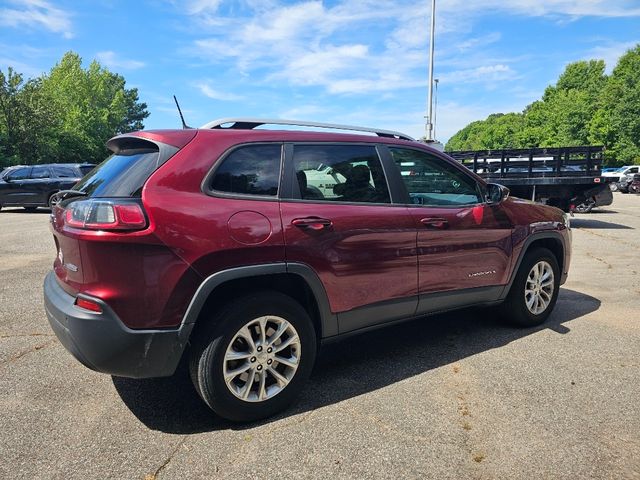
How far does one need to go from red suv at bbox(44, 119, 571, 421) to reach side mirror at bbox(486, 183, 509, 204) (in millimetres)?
405

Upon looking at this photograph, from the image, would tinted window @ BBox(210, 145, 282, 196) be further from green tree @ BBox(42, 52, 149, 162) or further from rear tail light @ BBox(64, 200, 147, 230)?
green tree @ BBox(42, 52, 149, 162)

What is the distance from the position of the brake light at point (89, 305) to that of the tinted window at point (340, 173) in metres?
1.34

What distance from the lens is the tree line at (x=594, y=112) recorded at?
149ft

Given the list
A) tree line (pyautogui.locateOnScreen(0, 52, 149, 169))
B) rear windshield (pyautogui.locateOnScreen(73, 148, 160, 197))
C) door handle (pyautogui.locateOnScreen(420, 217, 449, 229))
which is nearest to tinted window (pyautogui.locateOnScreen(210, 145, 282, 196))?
rear windshield (pyautogui.locateOnScreen(73, 148, 160, 197))

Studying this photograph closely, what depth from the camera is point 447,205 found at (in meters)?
3.96

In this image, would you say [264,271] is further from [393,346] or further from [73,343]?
[393,346]

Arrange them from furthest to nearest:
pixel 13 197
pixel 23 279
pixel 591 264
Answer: pixel 13 197, pixel 591 264, pixel 23 279

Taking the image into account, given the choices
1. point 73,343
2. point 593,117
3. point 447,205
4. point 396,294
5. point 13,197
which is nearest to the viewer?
point 73,343

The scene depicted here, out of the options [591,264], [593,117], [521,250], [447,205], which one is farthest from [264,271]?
[593,117]

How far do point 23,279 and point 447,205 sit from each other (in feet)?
18.7

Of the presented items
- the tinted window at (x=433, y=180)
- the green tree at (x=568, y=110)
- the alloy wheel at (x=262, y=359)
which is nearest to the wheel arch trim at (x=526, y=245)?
the tinted window at (x=433, y=180)

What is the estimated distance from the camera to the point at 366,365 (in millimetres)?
3846

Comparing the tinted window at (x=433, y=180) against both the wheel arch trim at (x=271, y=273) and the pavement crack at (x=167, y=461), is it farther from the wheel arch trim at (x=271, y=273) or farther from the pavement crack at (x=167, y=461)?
the pavement crack at (x=167, y=461)

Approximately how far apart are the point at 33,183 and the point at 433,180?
1647 cm
